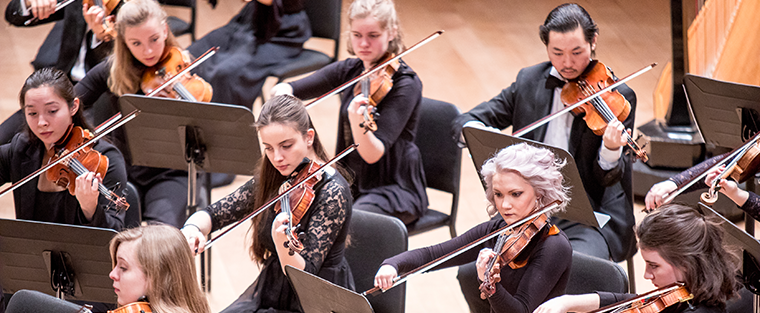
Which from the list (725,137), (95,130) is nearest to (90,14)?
(95,130)

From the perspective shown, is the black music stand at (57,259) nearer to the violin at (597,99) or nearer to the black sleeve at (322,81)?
the black sleeve at (322,81)

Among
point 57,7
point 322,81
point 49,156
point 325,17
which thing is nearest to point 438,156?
point 322,81

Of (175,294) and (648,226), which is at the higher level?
(648,226)

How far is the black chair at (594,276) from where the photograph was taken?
2100 millimetres

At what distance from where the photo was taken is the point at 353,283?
2.39 m

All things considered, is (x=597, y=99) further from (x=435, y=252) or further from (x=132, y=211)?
(x=132, y=211)

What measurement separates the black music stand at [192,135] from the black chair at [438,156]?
2.14ft

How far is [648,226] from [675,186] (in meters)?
0.54

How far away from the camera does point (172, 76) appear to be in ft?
9.78

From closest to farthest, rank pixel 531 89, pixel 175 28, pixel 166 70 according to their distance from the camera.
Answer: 1. pixel 531 89
2. pixel 166 70
3. pixel 175 28

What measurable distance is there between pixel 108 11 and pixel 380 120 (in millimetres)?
1215

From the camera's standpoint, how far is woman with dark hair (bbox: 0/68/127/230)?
99.0 inches

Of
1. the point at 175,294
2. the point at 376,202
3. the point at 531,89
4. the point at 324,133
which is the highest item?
the point at 531,89

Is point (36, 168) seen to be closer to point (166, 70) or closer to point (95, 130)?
point (95, 130)
